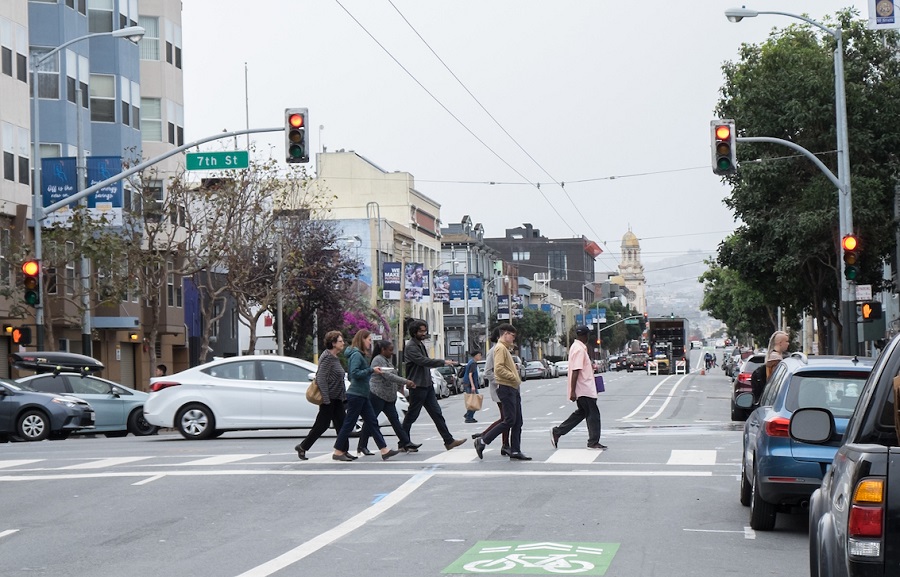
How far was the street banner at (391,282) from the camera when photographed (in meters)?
69.3

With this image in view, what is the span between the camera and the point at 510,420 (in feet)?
58.0

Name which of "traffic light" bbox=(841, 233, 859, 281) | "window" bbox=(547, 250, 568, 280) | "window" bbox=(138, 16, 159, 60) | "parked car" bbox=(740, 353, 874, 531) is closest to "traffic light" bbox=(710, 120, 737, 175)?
"traffic light" bbox=(841, 233, 859, 281)

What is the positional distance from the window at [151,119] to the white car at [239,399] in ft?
89.0

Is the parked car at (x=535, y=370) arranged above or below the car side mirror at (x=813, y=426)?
below

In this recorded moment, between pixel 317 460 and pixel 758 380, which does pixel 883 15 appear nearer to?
pixel 758 380

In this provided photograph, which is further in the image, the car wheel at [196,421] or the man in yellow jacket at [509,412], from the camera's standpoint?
the car wheel at [196,421]

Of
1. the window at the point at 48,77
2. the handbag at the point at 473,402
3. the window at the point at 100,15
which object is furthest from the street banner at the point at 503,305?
the handbag at the point at 473,402

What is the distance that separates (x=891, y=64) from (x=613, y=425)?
18009 mm

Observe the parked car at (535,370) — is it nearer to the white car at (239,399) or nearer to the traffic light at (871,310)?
the traffic light at (871,310)

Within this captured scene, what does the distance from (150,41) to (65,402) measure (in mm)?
26294

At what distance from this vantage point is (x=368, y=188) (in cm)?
9319

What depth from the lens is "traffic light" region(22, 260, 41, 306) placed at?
29.0 metres

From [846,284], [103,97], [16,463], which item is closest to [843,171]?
[846,284]

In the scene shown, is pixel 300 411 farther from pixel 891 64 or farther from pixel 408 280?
pixel 408 280
